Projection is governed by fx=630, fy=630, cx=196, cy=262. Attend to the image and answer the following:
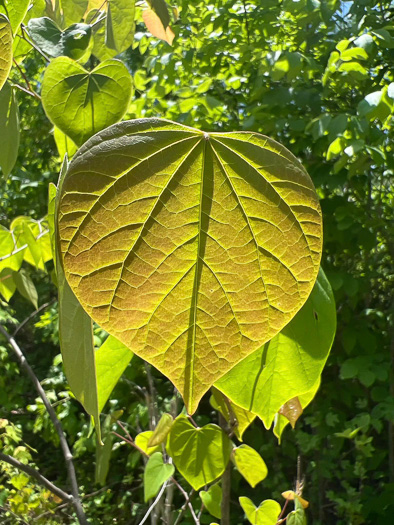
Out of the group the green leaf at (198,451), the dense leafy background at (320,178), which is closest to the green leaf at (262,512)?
the green leaf at (198,451)

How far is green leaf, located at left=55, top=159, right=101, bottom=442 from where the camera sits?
249mm

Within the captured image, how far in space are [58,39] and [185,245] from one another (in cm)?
23

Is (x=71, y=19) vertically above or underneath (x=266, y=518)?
above

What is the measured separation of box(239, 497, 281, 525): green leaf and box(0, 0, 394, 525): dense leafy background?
103cm


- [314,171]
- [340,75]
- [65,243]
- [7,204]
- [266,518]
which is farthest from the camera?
[7,204]

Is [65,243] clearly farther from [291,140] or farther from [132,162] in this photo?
[291,140]

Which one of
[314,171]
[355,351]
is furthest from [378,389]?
[314,171]

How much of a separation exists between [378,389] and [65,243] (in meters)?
2.19

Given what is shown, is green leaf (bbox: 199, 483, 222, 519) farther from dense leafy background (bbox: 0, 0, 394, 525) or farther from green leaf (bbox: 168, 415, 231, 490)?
dense leafy background (bbox: 0, 0, 394, 525)

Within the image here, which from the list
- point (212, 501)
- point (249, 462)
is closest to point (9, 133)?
point (249, 462)

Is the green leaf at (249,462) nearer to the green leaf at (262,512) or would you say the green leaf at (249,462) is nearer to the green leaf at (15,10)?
the green leaf at (262,512)

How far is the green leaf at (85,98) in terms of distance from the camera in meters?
0.32

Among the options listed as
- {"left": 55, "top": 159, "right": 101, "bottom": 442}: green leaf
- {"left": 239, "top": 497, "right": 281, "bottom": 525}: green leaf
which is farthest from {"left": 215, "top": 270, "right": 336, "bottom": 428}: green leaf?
{"left": 239, "top": 497, "right": 281, "bottom": 525}: green leaf

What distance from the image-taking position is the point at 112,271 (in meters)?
0.22
